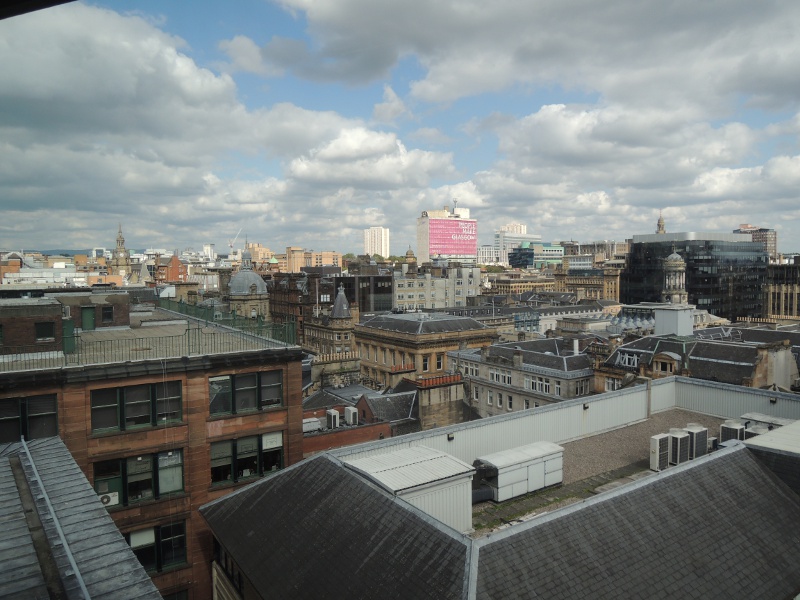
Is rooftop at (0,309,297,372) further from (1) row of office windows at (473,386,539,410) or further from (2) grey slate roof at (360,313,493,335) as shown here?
(2) grey slate roof at (360,313,493,335)

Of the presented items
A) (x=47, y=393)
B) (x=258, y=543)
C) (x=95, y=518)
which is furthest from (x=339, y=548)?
(x=47, y=393)

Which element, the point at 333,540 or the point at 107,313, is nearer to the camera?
the point at 333,540

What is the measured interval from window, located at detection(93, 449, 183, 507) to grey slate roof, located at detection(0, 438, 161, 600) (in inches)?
210

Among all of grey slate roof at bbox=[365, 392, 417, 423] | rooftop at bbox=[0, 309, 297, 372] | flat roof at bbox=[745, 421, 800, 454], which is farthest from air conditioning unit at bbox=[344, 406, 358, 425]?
flat roof at bbox=[745, 421, 800, 454]

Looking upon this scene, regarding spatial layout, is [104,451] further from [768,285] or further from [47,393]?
[768,285]

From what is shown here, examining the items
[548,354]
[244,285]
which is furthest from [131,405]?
[244,285]

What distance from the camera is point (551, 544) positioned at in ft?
43.2

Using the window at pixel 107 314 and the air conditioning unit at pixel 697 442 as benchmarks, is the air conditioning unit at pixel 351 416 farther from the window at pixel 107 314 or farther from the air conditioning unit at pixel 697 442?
the air conditioning unit at pixel 697 442

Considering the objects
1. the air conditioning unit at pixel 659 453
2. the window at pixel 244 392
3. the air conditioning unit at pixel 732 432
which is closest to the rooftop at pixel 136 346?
the window at pixel 244 392

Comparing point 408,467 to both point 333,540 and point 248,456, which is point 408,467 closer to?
point 333,540

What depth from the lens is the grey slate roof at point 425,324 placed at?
72.4m

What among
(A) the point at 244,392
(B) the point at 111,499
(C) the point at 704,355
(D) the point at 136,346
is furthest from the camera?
(C) the point at 704,355

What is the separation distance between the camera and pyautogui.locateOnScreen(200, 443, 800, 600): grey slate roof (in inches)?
487

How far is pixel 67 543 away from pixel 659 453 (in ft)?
62.8
